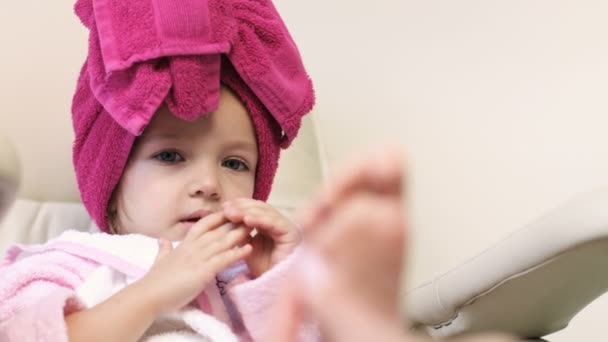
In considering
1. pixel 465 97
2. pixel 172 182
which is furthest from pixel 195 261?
pixel 465 97

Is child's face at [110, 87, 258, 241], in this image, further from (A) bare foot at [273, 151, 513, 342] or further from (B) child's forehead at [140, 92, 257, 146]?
(A) bare foot at [273, 151, 513, 342]

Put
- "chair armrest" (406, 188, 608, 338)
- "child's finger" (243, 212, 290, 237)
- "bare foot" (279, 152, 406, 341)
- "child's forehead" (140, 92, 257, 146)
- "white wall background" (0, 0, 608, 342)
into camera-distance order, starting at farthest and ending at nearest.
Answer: "white wall background" (0, 0, 608, 342) < "child's forehead" (140, 92, 257, 146) < "child's finger" (243, 212, 290, 237) < "chair armrest" (406, 188, 608, 338) < "bare foot" (279, 152, 406, 341)

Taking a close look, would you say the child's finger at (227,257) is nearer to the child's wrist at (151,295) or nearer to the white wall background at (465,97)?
the child's wrist at (151,295)

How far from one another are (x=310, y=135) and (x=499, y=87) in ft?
1.22

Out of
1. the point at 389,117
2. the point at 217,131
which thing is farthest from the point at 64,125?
the point at 389,117

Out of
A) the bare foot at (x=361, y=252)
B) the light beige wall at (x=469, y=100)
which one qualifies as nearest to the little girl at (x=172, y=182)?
the bare foot at (x=361, y=252)

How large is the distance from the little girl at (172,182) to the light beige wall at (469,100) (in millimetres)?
534

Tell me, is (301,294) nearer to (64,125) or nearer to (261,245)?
(261,245)

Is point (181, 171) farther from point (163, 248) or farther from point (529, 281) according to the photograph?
point (529, 281)

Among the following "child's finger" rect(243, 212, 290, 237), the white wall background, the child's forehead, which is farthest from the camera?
the white wall background

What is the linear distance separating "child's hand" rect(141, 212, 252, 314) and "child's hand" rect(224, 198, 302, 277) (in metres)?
0.02

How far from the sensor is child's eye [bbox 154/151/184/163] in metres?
0.79

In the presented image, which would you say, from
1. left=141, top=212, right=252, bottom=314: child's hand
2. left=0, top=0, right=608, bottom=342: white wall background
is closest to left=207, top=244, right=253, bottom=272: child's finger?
left=141, top=212, right=252, bottom=314: child's hand

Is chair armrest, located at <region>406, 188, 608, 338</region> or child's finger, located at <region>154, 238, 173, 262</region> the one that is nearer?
chair armrest, located at <region>406, 188, 608, 338</region>
